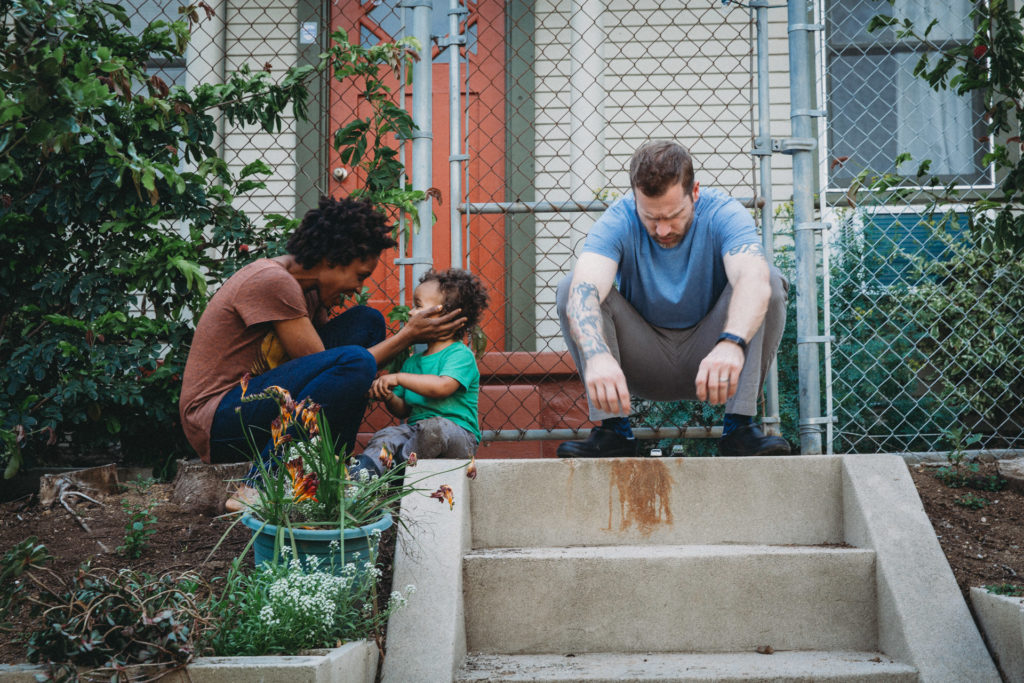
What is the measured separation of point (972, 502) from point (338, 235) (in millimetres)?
2545

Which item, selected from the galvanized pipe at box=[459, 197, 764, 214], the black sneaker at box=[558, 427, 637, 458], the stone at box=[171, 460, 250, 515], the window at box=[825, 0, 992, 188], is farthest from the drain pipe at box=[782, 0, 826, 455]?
the window at box=[825, 0, 992, 188]

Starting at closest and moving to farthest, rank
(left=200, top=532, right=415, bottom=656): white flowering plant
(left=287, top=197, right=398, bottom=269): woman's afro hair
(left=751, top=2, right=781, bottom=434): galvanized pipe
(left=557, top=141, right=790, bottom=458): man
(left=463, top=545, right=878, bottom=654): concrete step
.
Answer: (left=200, top=532, right=415, bottom=656): white flowering plant → (left=463, top=545, right=878, bottom=654): concrete step → (left=557, top=141, right=790, bottom=458): man → (left=287, top=197, right=398, bottom=269): woman's afro hair → (left=751, top=2, right=781, bottom=434): galvanized pipe

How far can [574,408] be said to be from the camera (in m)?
4.72

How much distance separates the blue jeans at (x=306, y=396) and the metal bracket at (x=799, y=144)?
1.99 metres

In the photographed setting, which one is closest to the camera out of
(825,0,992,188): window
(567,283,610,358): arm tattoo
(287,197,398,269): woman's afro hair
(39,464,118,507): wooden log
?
(567,283,610,358): arm tattoo

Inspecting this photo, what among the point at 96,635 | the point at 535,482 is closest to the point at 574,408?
the point at 535,482

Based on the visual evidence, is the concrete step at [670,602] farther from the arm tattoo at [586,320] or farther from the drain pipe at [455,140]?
the drain pipe at [455,140]

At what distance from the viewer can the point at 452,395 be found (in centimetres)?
337

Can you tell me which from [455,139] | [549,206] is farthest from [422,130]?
[549,206]

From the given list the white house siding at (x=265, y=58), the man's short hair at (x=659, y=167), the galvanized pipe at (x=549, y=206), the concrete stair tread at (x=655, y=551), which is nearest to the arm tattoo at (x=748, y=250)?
the man's short hair at (x=659, y=167)

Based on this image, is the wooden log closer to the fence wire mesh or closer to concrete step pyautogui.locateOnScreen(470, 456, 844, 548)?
concrete step pyautogui.locateOnScreen(470, 456, 844, 548)

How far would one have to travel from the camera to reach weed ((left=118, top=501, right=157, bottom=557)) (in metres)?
2.67

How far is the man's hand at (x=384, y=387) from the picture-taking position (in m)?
3.29

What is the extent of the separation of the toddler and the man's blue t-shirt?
0.63 meters
